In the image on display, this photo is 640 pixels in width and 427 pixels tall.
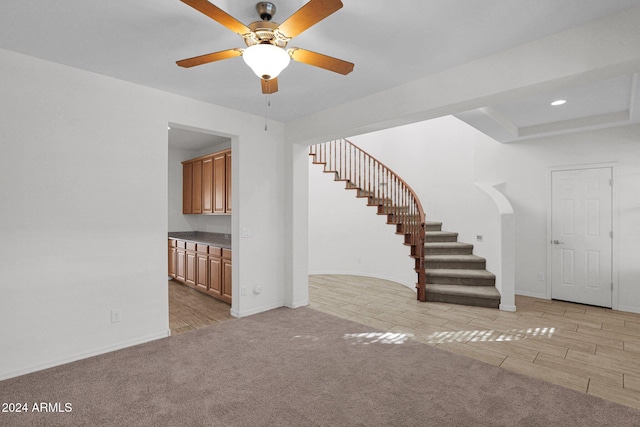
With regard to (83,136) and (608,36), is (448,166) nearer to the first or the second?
(608,36)

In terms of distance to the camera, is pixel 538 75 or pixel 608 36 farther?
pixel 538 75

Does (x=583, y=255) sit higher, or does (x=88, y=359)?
(x=583, y=255)

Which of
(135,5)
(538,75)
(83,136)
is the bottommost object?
(83,136)

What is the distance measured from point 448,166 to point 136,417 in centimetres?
592

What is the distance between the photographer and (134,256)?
316cm

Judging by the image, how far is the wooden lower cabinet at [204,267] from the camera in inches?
183

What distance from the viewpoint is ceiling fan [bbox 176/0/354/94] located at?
1558mm

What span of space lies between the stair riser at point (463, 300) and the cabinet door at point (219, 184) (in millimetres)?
3518

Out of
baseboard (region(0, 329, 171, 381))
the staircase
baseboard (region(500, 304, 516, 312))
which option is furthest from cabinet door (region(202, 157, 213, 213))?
baseboard (region(500, 304, 516, 312))

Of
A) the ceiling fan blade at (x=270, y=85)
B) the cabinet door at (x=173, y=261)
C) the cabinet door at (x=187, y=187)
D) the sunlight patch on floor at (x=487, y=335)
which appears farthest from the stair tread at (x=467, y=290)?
the cabinet door at (x=187, y=187)

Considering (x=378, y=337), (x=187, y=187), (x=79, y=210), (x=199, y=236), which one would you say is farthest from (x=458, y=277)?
(x=187, y=187)

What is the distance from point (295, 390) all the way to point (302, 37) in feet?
8.52

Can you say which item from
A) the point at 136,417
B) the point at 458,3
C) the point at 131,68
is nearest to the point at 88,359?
the point at 136,417

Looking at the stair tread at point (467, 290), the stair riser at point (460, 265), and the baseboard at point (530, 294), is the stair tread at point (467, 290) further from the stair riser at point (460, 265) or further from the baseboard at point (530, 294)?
the baseboard at point (530, 294)
